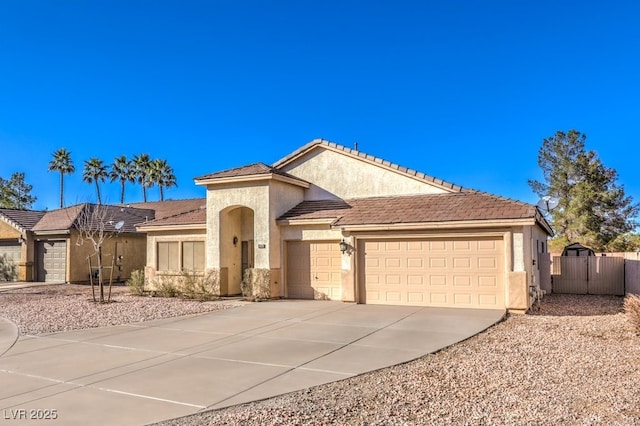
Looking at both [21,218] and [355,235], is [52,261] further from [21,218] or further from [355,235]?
[355,235]

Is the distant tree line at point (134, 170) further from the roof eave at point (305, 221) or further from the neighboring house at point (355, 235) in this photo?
the roof eave at point (305, 221)

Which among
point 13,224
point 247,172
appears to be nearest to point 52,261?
point 13,224

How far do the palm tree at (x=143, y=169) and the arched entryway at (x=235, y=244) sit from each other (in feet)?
140

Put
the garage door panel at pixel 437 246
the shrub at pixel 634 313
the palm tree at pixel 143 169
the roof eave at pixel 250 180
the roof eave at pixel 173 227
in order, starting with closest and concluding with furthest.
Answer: the shrub at pixel 634 313
the garage door panel at pixel 437 246
the roof eave at pixel 250 180
the roof eave at pixel 173 227
the palm tree at pixel 143 169

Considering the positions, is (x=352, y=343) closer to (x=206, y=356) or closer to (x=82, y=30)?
(x=206, y=356)

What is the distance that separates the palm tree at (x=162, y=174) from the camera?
57.3 meters

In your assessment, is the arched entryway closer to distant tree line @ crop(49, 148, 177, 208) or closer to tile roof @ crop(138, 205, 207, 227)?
tile roof @ crop(138, 205, 207, 227)

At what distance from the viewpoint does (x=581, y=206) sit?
36.0 meters

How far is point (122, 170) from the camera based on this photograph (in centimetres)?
5803

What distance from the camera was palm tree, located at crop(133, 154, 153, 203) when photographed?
5784 cm

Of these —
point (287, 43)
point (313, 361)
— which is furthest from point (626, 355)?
point (287, 43)

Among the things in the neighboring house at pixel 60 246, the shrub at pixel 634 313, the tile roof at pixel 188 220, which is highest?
the tile roof at pixel 188 220

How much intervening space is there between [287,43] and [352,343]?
17.9 meters

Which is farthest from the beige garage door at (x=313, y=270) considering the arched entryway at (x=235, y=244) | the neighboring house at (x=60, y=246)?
the neighboring house at (x=60, y=246)
